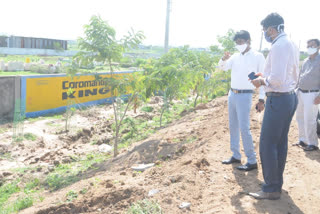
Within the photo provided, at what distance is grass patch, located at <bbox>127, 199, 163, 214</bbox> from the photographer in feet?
11.1

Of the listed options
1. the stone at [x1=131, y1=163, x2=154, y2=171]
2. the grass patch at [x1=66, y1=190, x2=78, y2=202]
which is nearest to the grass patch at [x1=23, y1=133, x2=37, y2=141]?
the stone at [x1=131, y1=163, x2=154, y2=171]

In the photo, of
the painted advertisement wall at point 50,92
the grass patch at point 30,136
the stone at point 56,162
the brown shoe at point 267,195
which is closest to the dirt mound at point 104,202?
the brown shoe at point 267,195

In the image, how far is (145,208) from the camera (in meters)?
3.42

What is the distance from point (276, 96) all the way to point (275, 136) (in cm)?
42

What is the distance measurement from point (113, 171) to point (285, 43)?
367 cm

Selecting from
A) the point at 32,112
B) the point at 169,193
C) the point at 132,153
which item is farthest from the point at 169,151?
the point at 32,112

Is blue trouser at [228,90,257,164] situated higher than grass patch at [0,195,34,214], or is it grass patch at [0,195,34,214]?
blue trouser at [228,90,257,164]

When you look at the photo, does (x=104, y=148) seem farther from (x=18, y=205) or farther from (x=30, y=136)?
(x=18, y=205)

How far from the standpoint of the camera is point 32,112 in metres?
11.4

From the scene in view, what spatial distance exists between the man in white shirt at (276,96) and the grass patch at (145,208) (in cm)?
108

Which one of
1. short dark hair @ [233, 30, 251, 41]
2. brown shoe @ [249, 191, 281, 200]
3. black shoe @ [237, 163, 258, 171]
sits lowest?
brown shoe @ [249, 191, 281, 200]

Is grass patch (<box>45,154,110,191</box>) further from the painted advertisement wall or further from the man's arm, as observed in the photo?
the man's arm

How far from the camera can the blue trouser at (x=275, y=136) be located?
3.38m

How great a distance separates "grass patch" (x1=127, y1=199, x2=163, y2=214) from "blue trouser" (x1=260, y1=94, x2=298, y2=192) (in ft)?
3.91
